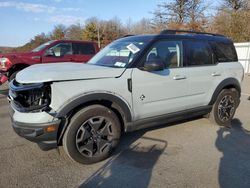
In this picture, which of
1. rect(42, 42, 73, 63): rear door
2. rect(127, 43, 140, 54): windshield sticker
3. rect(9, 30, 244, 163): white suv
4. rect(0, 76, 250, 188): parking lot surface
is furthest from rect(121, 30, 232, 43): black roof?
rect(42, 42, 73, 63): rear door

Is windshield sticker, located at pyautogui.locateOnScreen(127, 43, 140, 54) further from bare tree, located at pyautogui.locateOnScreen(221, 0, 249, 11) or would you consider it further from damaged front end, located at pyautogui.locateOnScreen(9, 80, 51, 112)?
bare tree, located at pyautogui.locateOnScreen(221, 0, 249, 11)

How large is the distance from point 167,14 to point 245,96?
2257cm

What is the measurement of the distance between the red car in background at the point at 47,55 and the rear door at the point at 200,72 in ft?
19.0

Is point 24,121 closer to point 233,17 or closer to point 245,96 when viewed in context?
point 245,96

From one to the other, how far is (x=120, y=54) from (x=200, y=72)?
60.6 inches

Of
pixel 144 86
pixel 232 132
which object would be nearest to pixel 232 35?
pixel 232 132

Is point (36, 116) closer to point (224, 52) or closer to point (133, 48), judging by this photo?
point (133, 48)

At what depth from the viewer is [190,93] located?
14.0 feet

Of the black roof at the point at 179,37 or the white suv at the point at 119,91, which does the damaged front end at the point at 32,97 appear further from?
the black roof at the point at 179,37

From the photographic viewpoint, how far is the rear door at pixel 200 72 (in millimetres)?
4234

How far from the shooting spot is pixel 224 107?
196 inches

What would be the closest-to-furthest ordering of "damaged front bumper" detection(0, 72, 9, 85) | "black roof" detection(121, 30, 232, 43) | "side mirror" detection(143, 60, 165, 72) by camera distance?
"side mirror" detection(143, 60, 165, 72), "black roof" detection(121, 30, 232, 43), "damaged front bumper" detection(0, 72, 9, 85)

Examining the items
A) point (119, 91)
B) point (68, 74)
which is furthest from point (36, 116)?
point (119, 91)

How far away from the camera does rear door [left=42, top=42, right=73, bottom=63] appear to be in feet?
28.6
